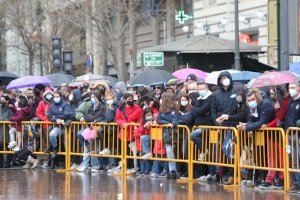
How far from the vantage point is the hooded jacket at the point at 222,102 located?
15.9 meters

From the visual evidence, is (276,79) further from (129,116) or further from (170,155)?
(129,116)

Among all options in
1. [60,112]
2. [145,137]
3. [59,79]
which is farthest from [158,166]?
[59,79]

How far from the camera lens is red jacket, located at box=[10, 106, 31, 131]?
20656 millimetres

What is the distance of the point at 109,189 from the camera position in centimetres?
1578

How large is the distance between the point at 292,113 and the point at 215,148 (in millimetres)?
2229

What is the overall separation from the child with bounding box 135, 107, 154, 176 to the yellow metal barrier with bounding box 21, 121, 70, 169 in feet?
8.16

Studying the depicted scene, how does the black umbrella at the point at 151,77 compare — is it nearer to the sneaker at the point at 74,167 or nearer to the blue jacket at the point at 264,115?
the sneaker at the point at 74,167

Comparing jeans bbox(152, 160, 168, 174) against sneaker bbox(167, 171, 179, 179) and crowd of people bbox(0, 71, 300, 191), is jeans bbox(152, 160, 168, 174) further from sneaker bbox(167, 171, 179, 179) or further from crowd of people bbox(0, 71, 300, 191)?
sneaker bbox(167, 171, 179, 179)

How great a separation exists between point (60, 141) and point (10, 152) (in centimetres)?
144

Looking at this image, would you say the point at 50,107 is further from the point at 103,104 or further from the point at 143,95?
the point at 143,95

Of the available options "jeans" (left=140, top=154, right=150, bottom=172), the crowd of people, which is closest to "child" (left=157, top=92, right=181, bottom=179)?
the crowd of people

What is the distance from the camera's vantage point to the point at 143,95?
18.5m

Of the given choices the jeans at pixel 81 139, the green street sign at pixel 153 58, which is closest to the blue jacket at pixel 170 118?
the jeans at pixel 81 139

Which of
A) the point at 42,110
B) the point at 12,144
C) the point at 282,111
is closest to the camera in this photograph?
the point at 282,111
